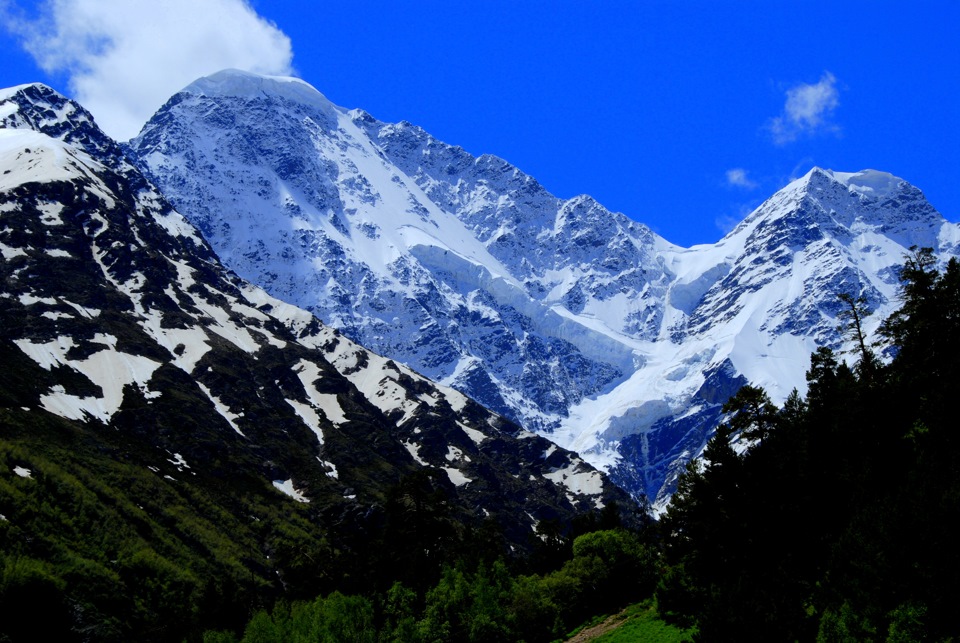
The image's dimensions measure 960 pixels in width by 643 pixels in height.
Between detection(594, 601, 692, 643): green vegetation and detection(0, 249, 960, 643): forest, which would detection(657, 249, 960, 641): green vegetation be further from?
detection(594, 601, 692, 643): green vegetation

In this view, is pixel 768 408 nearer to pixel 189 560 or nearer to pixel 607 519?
pixel 607 519

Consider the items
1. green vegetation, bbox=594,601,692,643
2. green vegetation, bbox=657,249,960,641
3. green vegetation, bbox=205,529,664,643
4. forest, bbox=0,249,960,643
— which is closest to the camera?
green vegetation, bbox=657,249,960,641

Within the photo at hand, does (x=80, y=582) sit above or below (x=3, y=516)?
below

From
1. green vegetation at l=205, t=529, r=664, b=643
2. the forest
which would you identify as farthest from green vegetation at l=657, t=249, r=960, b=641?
green vegetation at l=205, t=529, r=664, b=643

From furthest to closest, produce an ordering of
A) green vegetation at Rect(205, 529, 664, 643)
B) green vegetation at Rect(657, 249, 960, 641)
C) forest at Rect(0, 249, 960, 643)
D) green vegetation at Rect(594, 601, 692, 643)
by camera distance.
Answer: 1. green vegetation at Rect(205, 529, 664, 643)
2. green vegetation at Rect(594, 601, 692, 643)
3. forest at Rect(0, 249, 960, 643)
4. green vegetation at Rect(657, 249, 960, 641)

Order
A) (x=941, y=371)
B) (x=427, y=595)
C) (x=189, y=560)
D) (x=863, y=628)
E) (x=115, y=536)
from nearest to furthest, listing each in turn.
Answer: (x=863, y=628), (x=941, y=371), (x=427, y=595), (x=115, y=536), (x=189, y=560)

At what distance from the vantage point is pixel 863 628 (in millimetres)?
41062

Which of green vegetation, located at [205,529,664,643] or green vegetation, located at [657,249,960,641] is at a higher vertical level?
green vegetation, located at [657,249,960,641]

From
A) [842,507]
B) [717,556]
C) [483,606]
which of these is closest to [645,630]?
[717,556]

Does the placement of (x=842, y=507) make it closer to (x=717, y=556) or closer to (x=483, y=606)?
(x=717, y=556)

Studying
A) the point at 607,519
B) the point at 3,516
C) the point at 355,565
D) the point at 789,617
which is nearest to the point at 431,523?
the point at 355,565

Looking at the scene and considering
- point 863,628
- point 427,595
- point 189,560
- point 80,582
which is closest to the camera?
point 863,628

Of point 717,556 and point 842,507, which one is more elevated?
point 842,507

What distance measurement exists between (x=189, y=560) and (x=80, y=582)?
130 ft
